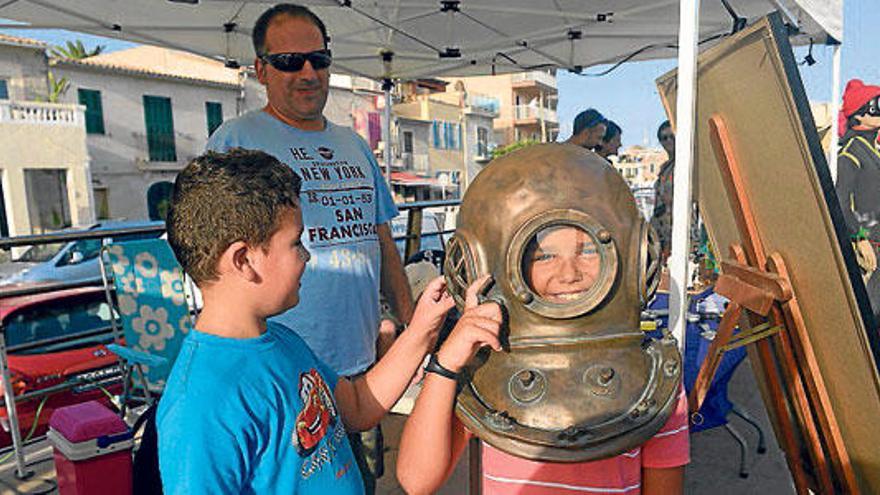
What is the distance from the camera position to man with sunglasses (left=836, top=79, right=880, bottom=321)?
160 inches

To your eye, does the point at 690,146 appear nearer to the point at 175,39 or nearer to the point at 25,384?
the point at 25,384

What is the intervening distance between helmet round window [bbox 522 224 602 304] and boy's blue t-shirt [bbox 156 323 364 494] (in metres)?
0.51

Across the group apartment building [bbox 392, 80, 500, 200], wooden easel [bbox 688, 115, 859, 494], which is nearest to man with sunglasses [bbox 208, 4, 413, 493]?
wooden easel [bbox 688, 115, 859, 494]

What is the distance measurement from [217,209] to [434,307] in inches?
20.0

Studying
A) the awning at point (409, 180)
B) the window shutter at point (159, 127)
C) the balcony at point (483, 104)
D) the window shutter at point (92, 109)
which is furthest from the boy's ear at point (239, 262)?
the balcony at point (483, 104)

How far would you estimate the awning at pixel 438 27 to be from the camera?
14.7 ft

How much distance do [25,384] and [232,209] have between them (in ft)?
12.9

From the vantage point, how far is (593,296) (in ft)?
3.42

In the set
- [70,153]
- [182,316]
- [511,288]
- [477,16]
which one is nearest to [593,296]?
[511,288]

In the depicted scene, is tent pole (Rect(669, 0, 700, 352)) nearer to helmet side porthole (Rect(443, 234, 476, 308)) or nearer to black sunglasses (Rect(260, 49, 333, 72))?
helmet side porthole (Rect(443, 234, 476, 308))

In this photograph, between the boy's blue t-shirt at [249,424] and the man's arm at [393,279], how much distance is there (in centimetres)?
96

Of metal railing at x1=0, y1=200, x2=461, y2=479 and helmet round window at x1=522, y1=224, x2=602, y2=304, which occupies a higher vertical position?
helmet round window at x1=522, y1=224, x2=602, y2=304

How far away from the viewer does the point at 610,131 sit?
186 inches

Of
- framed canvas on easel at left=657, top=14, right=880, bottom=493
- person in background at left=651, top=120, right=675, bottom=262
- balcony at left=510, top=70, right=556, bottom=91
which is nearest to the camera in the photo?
framed canvas on easel at left=657, top=14, right=880, bottom=493
